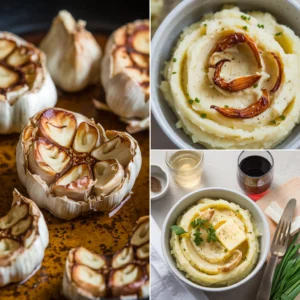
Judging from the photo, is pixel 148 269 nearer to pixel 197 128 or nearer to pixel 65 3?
pixel 197 128

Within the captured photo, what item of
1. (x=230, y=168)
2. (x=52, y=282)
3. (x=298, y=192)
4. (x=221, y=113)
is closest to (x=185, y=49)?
(x=221, y=113)

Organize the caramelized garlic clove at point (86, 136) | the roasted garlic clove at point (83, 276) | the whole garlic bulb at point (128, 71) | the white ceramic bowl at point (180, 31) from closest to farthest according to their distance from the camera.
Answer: the roasted garlic clove at point (83, 276)
the white ceramic bowl at point (180, 31)
the caramelized garlic clove at point (86, 136)
the whole garlic bulb at point (128, 71)

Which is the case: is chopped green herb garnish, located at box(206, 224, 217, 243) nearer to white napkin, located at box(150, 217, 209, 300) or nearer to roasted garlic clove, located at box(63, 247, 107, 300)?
white napkin, located at box(150, 217, 209, 300)

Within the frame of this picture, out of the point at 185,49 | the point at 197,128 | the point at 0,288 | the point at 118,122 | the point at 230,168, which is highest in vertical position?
the point at 185,49

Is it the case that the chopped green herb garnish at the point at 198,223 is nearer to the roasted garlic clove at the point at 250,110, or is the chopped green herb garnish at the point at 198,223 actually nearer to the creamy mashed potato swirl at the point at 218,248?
the creamy mashed potato swirl at the point at 218,248

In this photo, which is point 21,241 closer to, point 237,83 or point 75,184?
point 75,184

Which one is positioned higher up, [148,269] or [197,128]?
[197,128]

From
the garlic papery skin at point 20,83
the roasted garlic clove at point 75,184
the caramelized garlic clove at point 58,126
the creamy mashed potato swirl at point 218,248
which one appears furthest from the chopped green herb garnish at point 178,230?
the garlic papery skin at point 20,83
